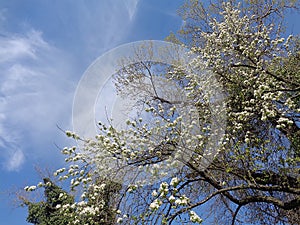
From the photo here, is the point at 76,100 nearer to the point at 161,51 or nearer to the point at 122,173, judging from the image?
the point at 122,173

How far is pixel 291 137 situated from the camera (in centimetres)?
470

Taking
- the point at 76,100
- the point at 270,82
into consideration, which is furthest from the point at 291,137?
the point at 76,100

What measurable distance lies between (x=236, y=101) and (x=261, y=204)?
2.05m

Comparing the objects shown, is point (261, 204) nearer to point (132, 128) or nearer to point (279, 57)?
point (279, 57)

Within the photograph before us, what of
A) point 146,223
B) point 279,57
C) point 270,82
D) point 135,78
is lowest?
point 146,223

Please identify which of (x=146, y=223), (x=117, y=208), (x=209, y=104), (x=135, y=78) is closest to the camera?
(x=146, y=223)

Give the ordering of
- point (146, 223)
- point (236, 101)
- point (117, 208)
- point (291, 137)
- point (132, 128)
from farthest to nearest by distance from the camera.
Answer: point (236, 101), point (291, 137), point (132, 128), point (117, 208), point (146, 223)

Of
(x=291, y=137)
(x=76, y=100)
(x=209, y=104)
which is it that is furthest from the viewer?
(x=209, y=104)

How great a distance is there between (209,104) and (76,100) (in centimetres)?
219

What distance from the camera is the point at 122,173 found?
4.14m

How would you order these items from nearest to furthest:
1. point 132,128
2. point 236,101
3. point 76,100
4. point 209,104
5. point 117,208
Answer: point 117,208, point 132,128, point 76,100, point 209,104, point 236,101

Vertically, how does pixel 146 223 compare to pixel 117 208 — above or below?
below

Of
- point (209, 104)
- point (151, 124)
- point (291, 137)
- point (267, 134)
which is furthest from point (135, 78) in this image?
point (291, 137)

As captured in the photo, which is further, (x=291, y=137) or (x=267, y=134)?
(x=267, y=134)
